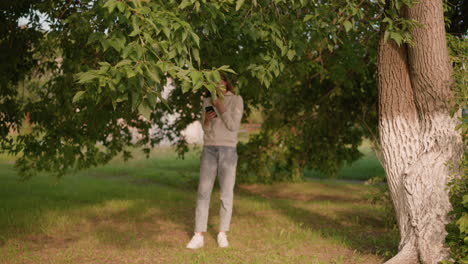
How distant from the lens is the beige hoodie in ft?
20.1

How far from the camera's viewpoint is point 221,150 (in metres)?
6.20

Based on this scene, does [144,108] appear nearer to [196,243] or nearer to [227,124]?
[227,124]

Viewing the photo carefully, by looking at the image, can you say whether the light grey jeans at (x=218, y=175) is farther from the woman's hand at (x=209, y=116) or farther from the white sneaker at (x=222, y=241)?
the woman's hand at (x=209, y=116)

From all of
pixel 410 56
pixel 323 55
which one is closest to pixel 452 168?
pixel 410 56

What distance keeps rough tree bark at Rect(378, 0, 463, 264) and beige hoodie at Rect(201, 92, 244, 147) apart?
5.56ft

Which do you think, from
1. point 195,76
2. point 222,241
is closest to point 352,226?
point 222,241

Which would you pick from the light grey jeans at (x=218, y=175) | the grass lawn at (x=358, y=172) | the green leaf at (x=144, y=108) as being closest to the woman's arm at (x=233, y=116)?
the light grey jeans at (x=218, y=175)

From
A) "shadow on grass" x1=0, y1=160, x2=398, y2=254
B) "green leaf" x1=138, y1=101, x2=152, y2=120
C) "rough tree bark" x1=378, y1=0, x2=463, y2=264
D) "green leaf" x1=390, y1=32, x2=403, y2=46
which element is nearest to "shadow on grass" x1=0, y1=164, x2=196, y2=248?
"shadow on grass" x1=0, y1=160, x2=398, y2=254

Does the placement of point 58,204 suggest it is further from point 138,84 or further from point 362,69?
point 138,84

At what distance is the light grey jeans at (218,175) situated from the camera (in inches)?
244

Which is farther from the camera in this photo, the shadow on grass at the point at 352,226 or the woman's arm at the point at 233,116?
the shadow on grass at the point at 352,226

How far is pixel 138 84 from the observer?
11.4ft

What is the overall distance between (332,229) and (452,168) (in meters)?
2.68

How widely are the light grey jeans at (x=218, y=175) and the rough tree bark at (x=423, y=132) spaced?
1883mm
